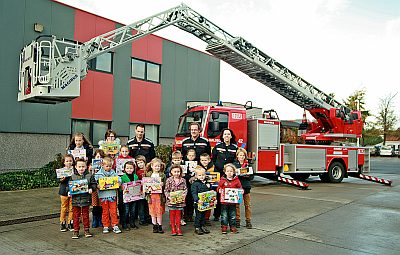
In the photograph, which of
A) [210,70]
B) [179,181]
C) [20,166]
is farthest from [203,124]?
[210,70]

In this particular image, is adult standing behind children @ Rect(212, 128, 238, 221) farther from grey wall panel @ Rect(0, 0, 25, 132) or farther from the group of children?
grey wall panel @ Rect(0, 0, 25, 132)

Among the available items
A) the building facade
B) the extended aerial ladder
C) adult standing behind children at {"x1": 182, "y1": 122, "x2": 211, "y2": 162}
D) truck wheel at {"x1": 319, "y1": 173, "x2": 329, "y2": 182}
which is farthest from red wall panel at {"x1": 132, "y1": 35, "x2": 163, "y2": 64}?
adult standing behind children at {"x1": 182, "y1": 122, "x2": 211, "y2": 162}

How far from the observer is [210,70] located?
21.9 m

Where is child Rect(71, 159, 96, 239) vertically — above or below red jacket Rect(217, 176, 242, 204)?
below

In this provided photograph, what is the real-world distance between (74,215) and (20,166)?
Result: 28.3 ft

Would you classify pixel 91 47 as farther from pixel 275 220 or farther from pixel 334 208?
pixel 334 208

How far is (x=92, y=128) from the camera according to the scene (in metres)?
16.1

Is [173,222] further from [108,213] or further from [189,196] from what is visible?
[108,213]

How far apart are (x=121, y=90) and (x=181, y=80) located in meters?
4.05

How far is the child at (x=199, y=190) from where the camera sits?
6.53 m

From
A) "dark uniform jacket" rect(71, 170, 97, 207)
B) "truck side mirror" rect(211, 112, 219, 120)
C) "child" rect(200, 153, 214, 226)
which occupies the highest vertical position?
"truck side mirror" rect(211, 112, 219, 120)

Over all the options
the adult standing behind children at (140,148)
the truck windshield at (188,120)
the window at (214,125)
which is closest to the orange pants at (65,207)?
the adult standing behind children at (140,148)

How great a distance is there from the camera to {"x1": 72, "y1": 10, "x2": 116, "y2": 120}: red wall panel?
15.4m

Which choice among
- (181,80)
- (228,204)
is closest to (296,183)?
(228,204)
